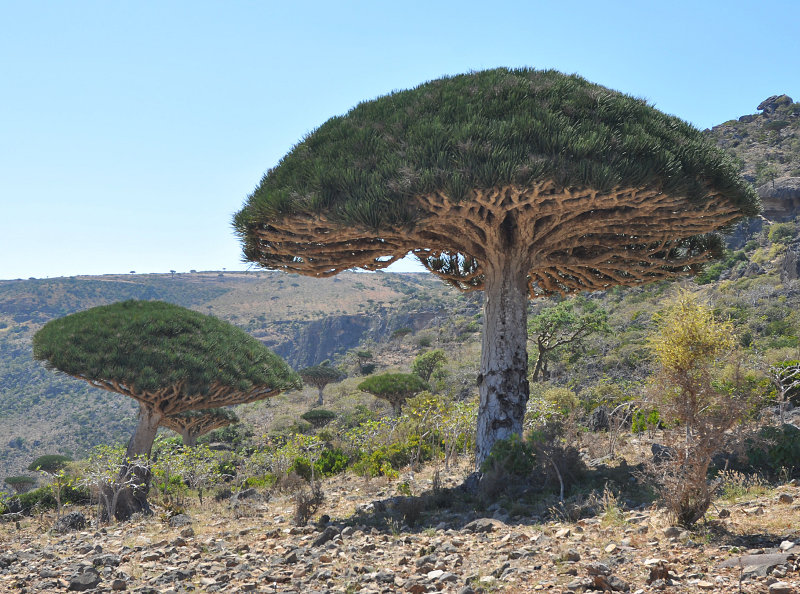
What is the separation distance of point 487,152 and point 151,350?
8.08 m

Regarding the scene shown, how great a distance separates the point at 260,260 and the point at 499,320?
400 centimetres

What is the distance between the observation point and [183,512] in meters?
10.4

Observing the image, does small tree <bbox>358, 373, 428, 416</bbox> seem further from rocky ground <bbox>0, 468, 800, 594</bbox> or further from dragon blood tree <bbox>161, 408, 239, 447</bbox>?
rocky ground <bbox>0, 468, 800, 594</bbox>

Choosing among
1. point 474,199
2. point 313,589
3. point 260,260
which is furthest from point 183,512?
point 474,199

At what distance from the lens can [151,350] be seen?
454 inches

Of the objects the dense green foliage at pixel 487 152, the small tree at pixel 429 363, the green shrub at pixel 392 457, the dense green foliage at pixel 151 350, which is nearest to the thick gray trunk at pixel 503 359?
the dense green foliage at pixel 487 152

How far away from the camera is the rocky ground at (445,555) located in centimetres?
421

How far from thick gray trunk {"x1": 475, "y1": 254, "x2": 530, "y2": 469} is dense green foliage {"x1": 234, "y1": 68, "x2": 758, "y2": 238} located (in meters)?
2.18

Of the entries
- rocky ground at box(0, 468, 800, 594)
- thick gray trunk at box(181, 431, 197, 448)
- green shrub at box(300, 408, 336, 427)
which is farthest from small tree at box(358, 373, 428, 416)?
rocky ground at box(0, 468, 800, 594)

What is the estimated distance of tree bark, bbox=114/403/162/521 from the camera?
37.1 feet

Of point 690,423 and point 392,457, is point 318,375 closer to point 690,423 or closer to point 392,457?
point 392,457

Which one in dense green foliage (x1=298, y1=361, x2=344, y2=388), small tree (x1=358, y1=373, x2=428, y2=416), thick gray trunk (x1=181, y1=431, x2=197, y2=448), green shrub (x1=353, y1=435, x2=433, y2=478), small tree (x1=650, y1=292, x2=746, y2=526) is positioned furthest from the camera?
dense green foliage (x1=298, y1=361, x2=344, y2=388)

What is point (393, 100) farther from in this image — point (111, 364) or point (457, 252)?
point (111, 364)

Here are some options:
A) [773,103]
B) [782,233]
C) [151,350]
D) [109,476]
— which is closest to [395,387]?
[151,350]
